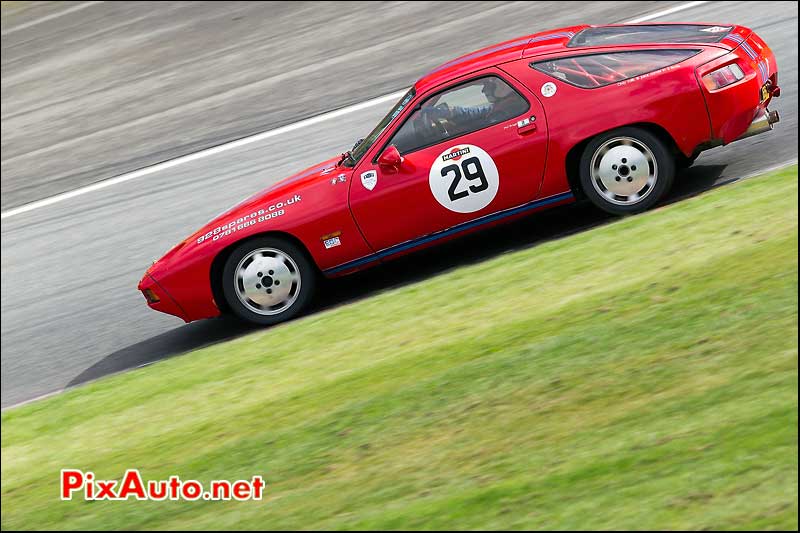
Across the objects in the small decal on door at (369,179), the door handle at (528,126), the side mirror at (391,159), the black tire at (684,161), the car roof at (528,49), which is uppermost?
the car roof at (528,49)

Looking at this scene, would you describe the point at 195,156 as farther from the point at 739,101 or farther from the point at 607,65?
the point at 739,101

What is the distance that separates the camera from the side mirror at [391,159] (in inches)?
311

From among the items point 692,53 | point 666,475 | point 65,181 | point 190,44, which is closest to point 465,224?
point 692,53

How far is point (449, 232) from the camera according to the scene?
8.11 meters

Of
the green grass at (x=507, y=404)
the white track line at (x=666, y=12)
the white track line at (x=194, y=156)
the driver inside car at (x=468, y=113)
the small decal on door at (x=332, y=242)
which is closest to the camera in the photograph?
the green grass at (x=507, y=404)

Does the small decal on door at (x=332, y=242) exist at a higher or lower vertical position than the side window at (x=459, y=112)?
lower

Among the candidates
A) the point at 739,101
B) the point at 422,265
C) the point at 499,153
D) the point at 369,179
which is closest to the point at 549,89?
the point at 499,153

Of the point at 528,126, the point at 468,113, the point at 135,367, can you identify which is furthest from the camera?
the point at 135,367

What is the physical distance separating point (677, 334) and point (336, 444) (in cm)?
200

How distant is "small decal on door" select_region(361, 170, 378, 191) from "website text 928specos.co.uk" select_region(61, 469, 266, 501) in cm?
293

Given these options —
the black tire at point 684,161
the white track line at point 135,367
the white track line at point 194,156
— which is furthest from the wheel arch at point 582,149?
the white track line at point 194,156

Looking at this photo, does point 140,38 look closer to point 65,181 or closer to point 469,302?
point 65,181

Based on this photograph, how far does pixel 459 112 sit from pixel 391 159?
2.16 ft

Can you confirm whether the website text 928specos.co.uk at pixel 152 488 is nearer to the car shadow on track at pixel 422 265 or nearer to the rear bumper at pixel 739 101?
the car shadow on track at pixel 422 265
